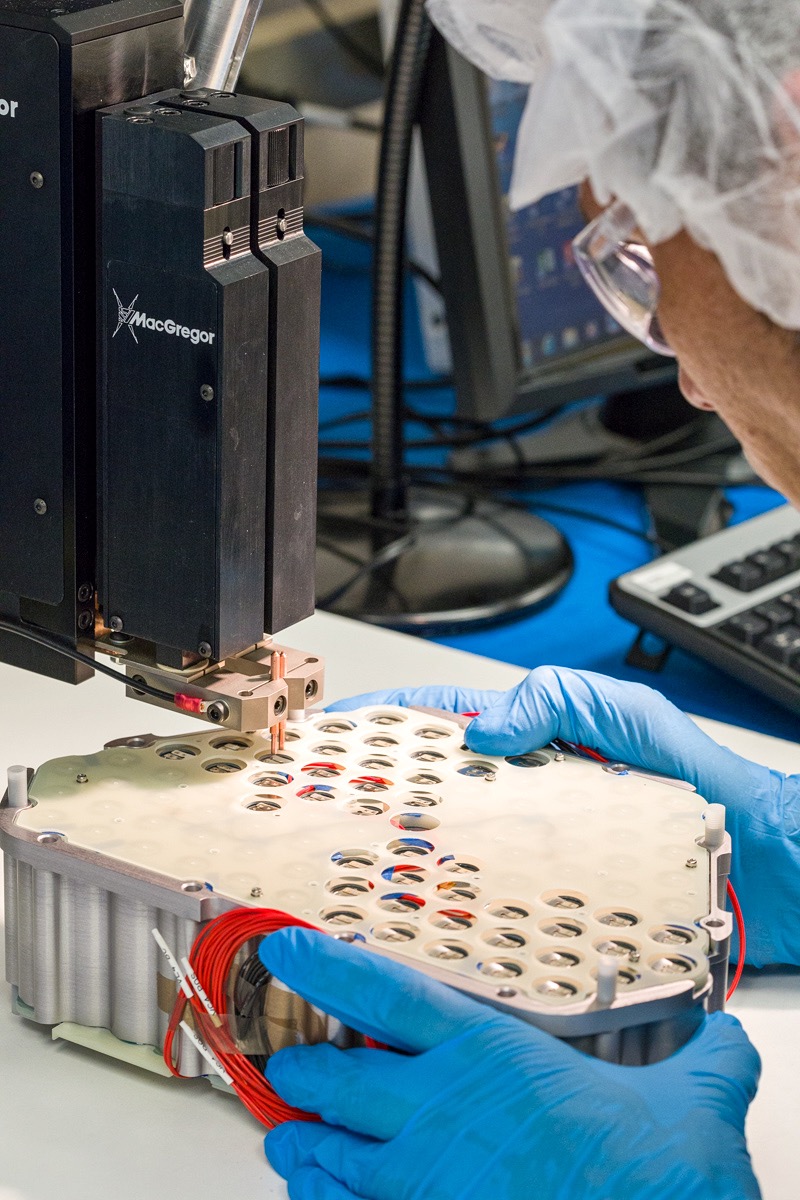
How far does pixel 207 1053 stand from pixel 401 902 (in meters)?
0.12

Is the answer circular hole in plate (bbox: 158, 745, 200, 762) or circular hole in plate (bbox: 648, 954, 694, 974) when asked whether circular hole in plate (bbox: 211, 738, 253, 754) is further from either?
circular hole in plate (bbox: 648, 954, 694, 974)

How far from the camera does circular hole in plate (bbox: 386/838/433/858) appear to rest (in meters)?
0.84

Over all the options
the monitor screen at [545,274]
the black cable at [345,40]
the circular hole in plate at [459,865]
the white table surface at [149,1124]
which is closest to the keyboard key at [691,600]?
the monitor screen at [545,274]

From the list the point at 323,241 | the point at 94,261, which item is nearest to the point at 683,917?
the point at 94,261

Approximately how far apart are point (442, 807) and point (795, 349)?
1.04 ft

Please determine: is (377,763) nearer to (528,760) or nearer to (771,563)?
(528,760)

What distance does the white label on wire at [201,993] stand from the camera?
779 millimetres

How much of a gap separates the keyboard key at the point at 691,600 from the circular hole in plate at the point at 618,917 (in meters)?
0.64

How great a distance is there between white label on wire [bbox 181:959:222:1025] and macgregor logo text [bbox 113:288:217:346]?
0.30 meters

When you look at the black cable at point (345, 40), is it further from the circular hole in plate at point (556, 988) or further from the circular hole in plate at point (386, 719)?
the circular hole in plate at point (556, 988)

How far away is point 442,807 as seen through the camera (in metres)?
0.88

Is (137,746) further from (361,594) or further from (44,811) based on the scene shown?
(361,594)

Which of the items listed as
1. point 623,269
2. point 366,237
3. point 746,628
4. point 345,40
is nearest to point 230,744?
point 623,269

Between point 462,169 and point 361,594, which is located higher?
point 462,169
